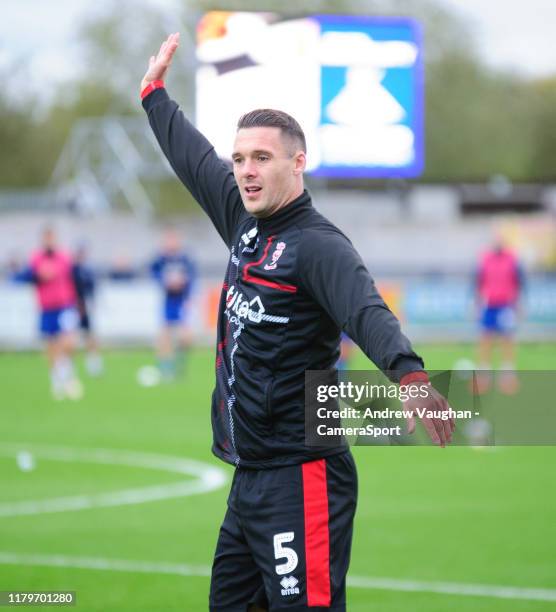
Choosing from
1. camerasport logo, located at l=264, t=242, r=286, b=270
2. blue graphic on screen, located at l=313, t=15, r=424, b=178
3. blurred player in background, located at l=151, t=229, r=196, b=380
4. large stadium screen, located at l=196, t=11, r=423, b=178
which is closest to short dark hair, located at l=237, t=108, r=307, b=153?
camerasport logo, located at l=264, t=242, r=286, b=270

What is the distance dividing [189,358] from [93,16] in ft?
131

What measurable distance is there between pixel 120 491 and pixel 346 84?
19.1m

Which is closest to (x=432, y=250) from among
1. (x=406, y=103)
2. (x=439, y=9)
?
(x=406, y=103)

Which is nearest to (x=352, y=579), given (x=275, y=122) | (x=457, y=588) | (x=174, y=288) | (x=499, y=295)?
(x=457, y=588)

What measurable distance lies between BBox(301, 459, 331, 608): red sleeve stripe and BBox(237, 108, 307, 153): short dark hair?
49.1 inches

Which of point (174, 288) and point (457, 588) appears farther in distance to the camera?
point (174, 288)

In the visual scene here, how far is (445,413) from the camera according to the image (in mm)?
3945

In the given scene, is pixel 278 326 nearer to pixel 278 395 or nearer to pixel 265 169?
pixel 278 395

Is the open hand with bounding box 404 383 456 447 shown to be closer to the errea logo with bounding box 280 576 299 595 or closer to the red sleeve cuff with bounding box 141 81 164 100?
the errea logo with bounding box 280 576 299 595

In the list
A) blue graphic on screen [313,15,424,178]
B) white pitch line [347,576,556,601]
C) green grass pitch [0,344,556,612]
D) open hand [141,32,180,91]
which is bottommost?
white pitch line [347,576,556,601]

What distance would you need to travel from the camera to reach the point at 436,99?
6544 cm

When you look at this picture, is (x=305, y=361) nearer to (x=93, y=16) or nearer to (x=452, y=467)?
(x=452, y=467)

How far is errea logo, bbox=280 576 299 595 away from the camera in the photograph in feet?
14.6

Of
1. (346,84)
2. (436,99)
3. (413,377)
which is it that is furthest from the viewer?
(436,99)
